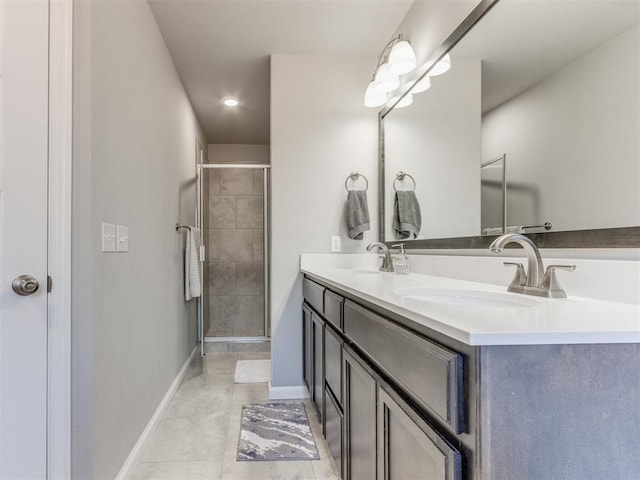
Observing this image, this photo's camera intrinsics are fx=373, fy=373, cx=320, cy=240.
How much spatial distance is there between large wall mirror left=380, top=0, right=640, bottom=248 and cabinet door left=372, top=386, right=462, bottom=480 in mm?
656

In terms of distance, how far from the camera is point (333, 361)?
1.58 meters

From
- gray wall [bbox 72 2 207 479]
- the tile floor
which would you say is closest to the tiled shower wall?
the tile floor

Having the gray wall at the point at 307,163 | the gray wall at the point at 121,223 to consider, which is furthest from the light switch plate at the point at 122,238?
the gray wall at the point at 307,163

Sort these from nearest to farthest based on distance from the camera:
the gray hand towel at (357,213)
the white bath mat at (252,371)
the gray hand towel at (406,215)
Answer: the gray hand towel at (406,215) < the gray hand towel at (357,213) < the white bath mat at (252,371)

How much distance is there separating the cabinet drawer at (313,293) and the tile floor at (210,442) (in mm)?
676

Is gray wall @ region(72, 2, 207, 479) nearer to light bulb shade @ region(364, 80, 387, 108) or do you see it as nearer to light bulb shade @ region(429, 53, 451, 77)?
light bulb shade @ region(364, 80, 387, 108)

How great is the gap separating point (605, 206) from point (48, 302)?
5.32ft

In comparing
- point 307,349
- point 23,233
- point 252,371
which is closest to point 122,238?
point 23,233

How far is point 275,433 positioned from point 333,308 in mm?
891

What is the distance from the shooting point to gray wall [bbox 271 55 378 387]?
2.52 m

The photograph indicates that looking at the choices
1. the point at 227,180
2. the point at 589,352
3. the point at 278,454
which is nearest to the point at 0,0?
the point at 589,352

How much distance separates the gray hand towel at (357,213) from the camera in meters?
2.46

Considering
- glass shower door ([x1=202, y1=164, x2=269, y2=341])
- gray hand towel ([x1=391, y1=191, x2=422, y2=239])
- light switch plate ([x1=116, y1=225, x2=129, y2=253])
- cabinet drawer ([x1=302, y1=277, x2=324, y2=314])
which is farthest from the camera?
glass shower door ([x1=202, y1=164, x2=269, y2=341])

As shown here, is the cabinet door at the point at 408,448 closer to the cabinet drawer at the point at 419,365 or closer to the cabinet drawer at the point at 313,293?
the cabinet drawer at the point at 419,365
